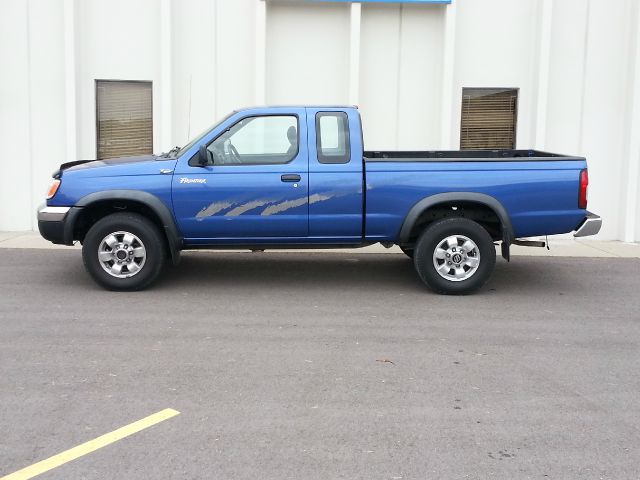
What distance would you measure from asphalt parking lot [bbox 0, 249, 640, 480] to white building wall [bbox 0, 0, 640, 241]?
368 centimetres

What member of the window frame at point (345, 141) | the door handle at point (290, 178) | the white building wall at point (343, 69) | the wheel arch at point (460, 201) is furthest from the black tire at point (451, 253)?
the white building wall at point (343, 69)

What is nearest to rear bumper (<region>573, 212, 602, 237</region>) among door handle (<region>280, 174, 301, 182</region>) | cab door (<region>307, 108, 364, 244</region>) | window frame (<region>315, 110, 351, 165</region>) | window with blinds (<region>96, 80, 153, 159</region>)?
cab door (<region>307, 108, 364, 244</region>)

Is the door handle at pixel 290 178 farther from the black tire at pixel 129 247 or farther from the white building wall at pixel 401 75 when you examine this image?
the white building wall at pixel 401 75

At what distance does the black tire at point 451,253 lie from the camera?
8.61m

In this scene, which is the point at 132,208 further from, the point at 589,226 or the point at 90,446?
the point at 589,226

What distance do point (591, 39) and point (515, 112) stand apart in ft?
5.23

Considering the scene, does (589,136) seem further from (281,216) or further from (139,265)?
(139,265)

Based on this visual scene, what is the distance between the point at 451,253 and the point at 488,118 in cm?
518

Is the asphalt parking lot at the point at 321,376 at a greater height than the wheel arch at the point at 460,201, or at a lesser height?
lesser

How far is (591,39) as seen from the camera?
42.0ft

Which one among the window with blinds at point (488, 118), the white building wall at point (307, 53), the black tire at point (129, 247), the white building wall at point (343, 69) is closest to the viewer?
the black tire at point (129, 247)

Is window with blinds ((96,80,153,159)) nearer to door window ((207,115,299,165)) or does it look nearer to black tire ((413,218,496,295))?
door window ((207,115,299,165))

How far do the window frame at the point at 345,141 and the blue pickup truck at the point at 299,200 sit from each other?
13 mm

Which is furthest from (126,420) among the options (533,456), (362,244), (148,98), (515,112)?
(515,112)
